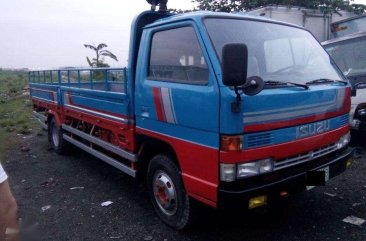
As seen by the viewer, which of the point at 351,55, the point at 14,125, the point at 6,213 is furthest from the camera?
the point at 14,125

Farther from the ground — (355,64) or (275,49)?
(275,49)

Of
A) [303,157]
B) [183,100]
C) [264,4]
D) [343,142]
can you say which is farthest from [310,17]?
[183,100]

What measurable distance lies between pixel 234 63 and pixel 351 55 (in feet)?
15.2

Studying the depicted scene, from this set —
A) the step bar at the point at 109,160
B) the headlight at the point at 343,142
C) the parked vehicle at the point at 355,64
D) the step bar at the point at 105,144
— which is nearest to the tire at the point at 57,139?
the step bar at the point at 109,160

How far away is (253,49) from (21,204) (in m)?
3.42

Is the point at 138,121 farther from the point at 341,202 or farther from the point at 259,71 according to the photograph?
the point at 341,202

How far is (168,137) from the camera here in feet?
11.1

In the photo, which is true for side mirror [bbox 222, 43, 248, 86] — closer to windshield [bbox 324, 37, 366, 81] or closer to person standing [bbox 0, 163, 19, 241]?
person standing [bbox 0, 163, 19, 241]

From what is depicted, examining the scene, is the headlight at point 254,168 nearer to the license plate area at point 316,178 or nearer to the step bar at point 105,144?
the license plate area at point 316,178

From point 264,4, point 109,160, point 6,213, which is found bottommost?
point 109,160

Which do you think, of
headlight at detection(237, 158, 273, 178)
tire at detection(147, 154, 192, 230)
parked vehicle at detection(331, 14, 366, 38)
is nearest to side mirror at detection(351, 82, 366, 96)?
headlight at detection(237, 158, 273, 178)

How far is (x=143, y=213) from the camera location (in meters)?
4.04

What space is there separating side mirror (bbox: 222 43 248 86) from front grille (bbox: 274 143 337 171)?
85cm

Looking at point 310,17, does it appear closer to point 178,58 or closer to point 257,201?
point 178,58
